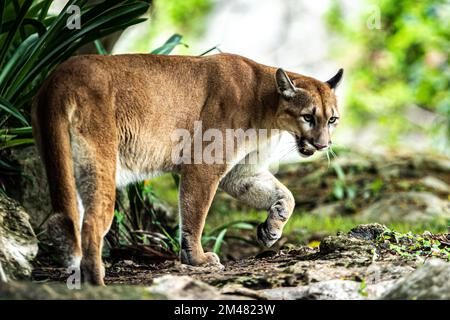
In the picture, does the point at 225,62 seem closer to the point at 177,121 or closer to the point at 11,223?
the point at 177,121

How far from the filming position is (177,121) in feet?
19.5

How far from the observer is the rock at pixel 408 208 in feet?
30.5

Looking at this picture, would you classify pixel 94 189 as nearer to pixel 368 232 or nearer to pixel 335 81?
pixel 368 232

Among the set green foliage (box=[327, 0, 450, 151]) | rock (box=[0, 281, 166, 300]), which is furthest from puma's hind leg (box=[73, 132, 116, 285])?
green foliage (box=[327, 0, 450, 151])

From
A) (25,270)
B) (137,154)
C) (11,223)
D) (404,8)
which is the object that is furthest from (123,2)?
(404,8)

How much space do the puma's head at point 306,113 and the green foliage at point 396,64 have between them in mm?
7910

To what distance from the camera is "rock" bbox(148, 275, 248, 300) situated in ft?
13.5

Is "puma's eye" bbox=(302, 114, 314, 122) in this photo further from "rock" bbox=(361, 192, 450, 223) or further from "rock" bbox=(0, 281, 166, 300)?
"rock" bbox=(361, 192, 450, 223)

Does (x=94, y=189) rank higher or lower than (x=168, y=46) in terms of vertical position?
lower

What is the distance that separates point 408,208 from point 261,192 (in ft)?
12.4

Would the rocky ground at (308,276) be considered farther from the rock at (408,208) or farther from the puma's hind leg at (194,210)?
Result: the rock at (408,208)

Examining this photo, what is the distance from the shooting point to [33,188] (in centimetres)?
710

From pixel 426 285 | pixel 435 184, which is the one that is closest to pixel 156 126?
pixel 426 285

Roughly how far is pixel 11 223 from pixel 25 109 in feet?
6.12
